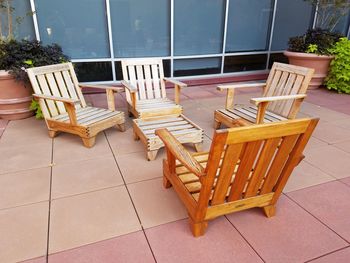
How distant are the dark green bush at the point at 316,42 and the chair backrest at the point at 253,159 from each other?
4.45 metres

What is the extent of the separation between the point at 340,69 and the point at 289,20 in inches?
73.9

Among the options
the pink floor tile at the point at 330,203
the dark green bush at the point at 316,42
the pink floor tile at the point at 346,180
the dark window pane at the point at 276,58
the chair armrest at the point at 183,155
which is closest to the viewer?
the chair armrest at the point at 183,155

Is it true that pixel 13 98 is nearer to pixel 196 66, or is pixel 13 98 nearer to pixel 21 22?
pixel 21 22

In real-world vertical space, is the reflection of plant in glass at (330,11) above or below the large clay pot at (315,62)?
above

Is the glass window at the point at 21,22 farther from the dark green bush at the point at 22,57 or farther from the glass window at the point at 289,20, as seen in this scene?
the glass window at the point at 289,20

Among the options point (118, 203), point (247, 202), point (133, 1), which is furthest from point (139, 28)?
point (247, 202)

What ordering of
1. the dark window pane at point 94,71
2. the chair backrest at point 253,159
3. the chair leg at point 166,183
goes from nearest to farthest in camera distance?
the chair backrest at point 253,159, the chair leg at point 166,183, the dark window pane at point 94,71

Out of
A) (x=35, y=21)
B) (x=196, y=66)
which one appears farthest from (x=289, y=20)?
(x=35, y=21)

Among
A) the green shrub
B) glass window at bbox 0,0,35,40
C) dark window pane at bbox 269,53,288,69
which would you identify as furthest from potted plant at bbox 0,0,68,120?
the green shrub

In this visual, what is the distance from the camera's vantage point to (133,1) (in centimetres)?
502

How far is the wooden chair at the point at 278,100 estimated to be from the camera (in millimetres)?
2848

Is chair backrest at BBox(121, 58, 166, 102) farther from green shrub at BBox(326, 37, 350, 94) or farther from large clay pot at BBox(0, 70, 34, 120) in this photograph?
green shrub at BBox(326, 37, 350, 94)

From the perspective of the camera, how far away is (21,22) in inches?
178

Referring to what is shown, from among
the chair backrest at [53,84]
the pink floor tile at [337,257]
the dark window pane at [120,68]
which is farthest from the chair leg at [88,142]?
the dark window pane at [120,68]
